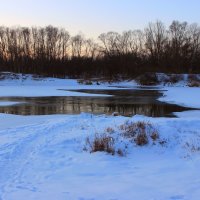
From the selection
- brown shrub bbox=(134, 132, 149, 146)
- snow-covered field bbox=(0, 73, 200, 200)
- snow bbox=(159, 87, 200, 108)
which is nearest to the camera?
snow-covered field bbox=(0, 73, 200, 200)

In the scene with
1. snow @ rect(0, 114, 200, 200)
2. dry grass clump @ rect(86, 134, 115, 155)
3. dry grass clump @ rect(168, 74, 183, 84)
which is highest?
dry grass clump @ rect(168, 74, 183, 84)

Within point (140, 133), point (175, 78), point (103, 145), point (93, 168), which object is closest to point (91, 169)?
point (93, 168)

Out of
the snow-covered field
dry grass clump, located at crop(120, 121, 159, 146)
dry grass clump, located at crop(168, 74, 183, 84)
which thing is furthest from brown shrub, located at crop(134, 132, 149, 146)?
dry grass clump, located at crop(168, 74, 183, 84)

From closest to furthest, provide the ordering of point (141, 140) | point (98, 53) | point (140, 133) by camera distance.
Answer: point (141, 140)
point (140, 133)
point (98, 53)

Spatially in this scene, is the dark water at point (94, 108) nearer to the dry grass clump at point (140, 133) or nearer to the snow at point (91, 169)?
the dry grass clump at point (140, 133)

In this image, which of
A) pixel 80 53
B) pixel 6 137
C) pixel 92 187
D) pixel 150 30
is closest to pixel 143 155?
pixel 92 187

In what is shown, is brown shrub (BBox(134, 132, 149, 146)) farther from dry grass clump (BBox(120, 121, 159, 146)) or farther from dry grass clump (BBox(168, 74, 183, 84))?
dry grass clump (BBox(168, 74, 183, 84))

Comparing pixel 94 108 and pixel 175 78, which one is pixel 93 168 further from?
pixel 175 78

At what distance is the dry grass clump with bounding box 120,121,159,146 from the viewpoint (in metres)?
9.57

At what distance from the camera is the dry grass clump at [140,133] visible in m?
9.57

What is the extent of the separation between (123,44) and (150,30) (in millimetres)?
8422

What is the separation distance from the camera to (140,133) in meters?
10.1

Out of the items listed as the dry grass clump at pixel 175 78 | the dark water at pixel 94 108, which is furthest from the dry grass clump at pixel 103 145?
the dry grass clump at pixel 175 78

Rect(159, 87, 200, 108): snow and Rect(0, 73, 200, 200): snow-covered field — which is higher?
Rect(0, 73, 200, 200): snow-covered field
